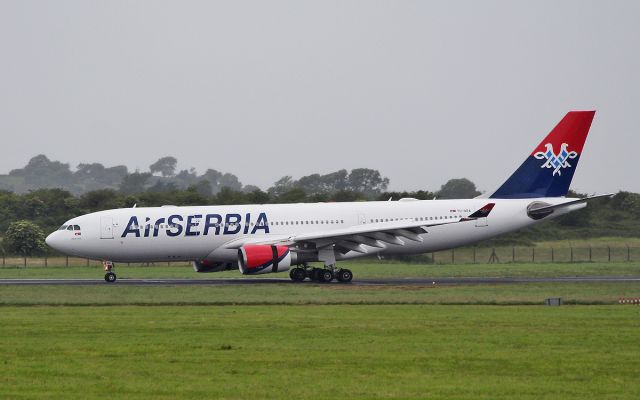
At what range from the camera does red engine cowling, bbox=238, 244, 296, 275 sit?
45469 mm

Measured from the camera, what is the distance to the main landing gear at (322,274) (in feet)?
156

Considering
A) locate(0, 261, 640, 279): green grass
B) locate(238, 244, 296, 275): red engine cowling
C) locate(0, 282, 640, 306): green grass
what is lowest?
locate(0, 282, 640, 306): green grass

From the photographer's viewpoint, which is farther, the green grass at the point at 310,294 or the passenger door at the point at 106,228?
the passenger door at the point at 106,228

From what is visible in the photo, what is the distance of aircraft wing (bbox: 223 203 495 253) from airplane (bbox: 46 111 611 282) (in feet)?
0.14

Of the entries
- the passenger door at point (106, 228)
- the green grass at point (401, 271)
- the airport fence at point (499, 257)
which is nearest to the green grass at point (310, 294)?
the passenger door at point (106, 228)

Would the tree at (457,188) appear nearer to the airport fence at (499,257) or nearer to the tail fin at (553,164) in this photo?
the airport fence at (499,257)

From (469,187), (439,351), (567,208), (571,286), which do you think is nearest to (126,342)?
(439,351)

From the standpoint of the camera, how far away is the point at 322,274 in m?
47.7

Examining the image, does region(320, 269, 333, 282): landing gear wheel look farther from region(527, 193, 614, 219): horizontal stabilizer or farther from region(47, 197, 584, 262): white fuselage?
region(527, 193, 614, 219): horizontal stabilizer

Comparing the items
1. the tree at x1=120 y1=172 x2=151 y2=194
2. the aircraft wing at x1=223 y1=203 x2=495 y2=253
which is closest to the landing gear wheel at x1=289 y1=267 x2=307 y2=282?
the aircraft wing at x1=223 y1=203 x2=495 y2=253

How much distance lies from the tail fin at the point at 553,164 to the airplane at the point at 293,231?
0.87 metres

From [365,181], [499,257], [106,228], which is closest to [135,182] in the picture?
[365,181]

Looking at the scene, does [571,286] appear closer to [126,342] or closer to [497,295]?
[497,295]

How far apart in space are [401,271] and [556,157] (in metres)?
9.89
